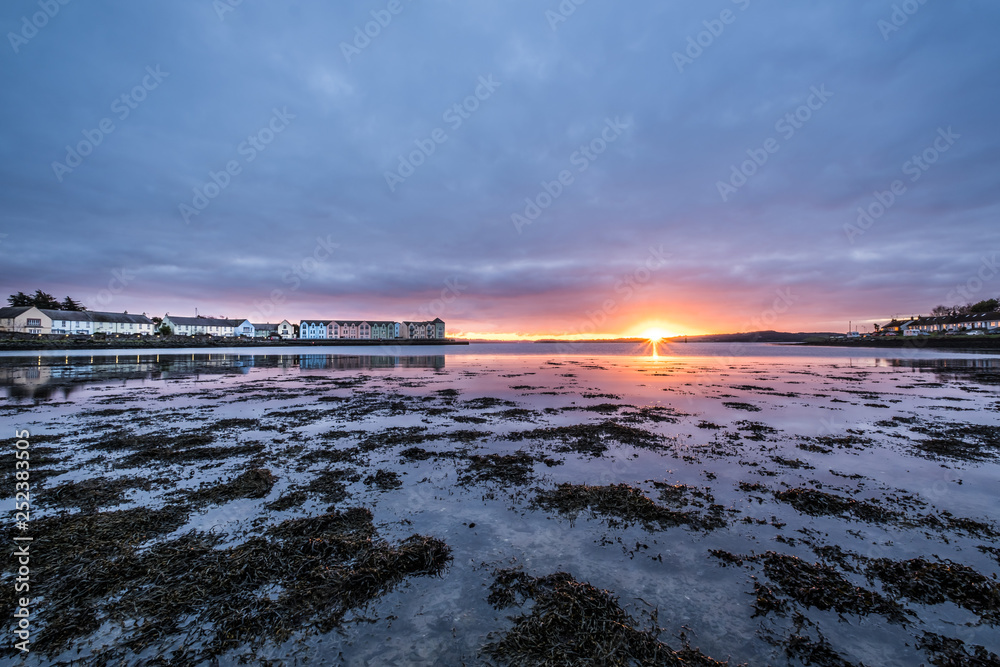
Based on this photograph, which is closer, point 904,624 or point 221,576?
point 904,624

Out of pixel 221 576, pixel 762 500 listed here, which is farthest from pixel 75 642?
pixel 762 500

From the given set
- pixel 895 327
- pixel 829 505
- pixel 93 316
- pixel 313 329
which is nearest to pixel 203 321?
pixel 93 316

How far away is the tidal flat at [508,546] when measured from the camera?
422 centimetres

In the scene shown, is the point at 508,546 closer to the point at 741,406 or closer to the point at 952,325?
the point at 741,406

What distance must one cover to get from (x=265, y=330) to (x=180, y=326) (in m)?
33.7

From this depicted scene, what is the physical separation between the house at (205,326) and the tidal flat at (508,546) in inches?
7319

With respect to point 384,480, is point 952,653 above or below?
below

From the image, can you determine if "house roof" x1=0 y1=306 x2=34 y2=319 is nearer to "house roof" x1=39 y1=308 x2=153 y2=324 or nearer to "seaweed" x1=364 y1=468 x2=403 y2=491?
"house roof" x1=39 y1=308 x2=153 y2=324

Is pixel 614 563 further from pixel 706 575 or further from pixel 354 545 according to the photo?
pixel 354 545

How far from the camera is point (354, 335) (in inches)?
7382

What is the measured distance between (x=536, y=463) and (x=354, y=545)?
552cm

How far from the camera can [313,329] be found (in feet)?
594

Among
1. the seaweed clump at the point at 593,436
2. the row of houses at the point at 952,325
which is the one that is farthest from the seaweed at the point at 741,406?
the row of houses at the point at 952,325

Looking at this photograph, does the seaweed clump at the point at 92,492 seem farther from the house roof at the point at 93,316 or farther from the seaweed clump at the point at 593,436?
the house roof at the point at 93,316
